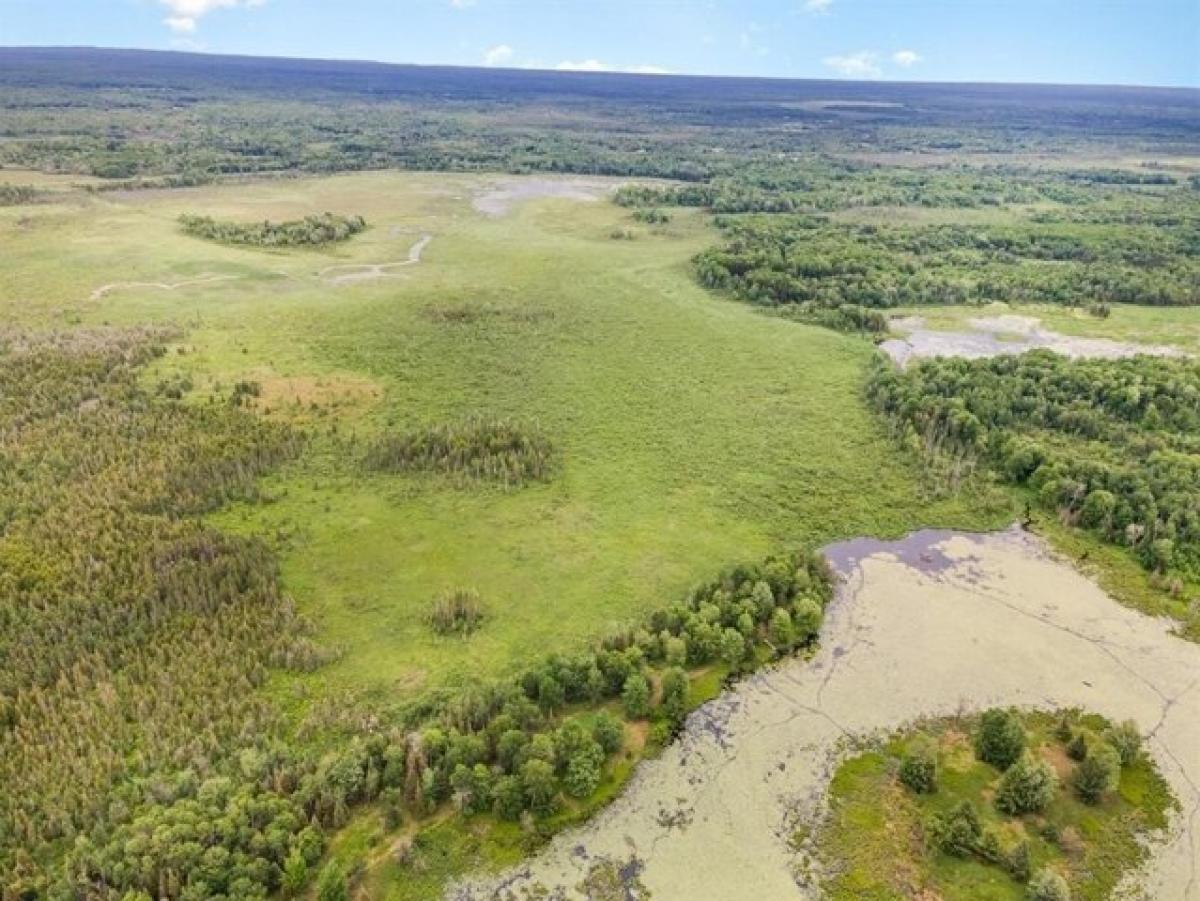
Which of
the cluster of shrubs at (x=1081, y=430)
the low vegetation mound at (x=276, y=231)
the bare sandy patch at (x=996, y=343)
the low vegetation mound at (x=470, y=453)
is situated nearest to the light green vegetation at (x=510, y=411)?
the low vegetation mound at (x=470, y=453)

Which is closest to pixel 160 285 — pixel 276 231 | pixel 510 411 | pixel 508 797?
pixel 276 231

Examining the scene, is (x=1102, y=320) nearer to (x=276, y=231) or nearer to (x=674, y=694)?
(x=674, y=694)

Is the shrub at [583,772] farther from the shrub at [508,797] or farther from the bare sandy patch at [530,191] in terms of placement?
the bare sandy patch at [530,191]

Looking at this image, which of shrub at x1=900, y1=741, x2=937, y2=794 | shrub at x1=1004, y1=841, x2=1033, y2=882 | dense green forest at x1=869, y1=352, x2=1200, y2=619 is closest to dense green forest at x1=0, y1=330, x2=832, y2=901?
shrub at x1=900, y1=741, x2=937, y2=794

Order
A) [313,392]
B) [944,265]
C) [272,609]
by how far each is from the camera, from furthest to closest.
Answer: [944,265] → [313,392] → [272,609]

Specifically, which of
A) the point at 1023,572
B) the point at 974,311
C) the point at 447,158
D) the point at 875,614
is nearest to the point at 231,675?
the point at 875,614

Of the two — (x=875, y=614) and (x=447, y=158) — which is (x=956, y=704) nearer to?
(x=875, y=614)
